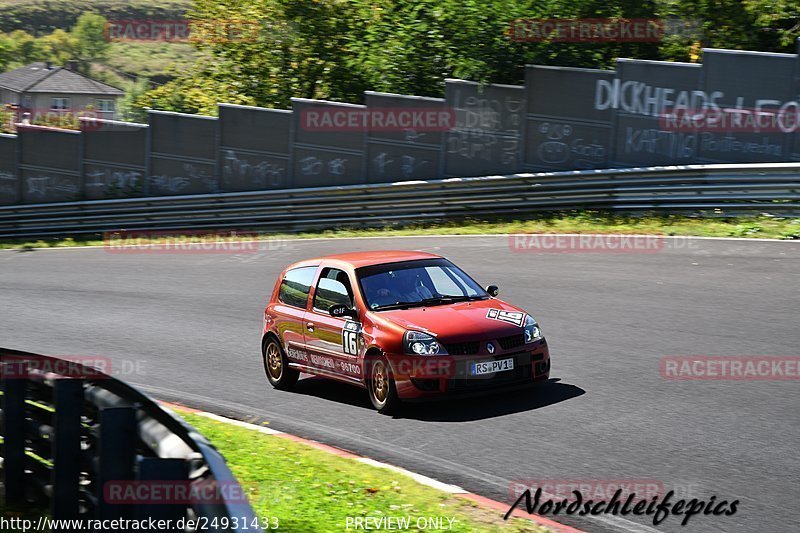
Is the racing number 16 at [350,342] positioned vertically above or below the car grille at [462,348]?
below

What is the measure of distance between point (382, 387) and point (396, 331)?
66cm

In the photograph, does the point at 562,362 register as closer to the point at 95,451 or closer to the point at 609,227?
the point at 95,451

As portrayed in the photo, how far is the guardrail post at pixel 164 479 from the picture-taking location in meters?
4.30

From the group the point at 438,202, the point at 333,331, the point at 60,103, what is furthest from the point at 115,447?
the point at 60,103

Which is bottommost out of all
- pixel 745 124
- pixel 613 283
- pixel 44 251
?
pixel 44 251

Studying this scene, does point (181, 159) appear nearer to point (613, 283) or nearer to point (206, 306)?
point (206, 306)

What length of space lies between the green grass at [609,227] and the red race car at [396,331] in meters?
9.30

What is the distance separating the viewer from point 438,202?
24.3 m

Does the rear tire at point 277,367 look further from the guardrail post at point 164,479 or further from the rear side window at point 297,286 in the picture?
the guardrail post at point 164,479

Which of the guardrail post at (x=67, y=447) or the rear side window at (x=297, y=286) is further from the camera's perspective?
the rear side window at (x=297, y=286)

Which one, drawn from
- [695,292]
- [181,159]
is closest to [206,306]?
[695,292]

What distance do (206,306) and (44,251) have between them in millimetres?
12143

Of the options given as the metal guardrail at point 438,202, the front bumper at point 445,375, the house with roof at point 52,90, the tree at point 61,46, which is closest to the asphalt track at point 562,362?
the front bumper at point 445,375

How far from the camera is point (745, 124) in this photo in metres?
21.0
